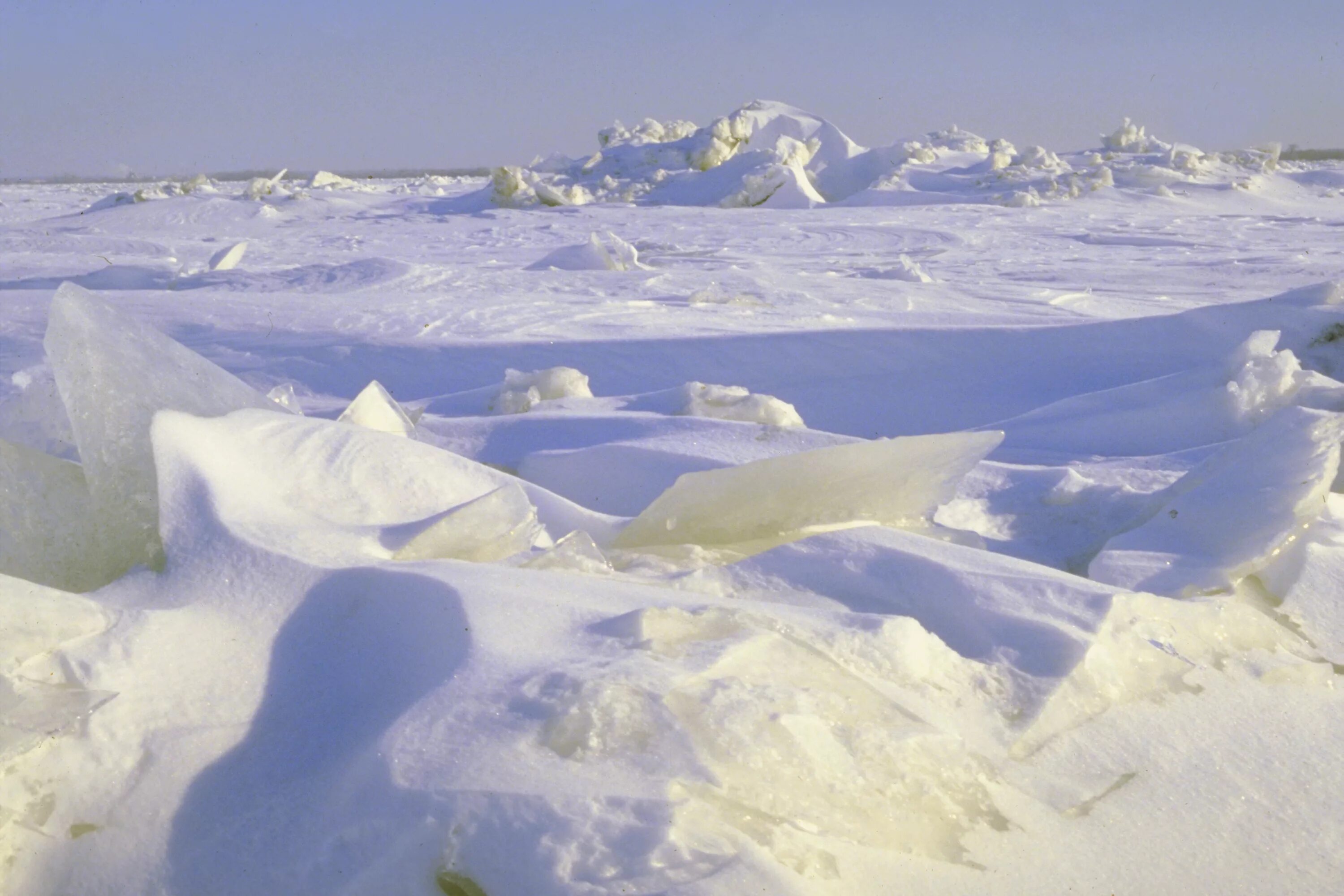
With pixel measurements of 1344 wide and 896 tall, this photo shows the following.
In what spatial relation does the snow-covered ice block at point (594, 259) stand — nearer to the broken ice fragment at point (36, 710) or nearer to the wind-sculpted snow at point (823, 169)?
the broken ice fragment at point (36, 710)

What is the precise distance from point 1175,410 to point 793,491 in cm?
140

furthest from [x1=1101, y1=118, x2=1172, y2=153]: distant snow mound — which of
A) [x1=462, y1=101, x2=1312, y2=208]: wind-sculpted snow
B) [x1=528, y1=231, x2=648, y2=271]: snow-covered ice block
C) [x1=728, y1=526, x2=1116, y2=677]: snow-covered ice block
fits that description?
[x1=728, y1=526, x2=1116, y2=677]: snow-covered ice block

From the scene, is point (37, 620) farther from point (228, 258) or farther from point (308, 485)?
point (228, 258)

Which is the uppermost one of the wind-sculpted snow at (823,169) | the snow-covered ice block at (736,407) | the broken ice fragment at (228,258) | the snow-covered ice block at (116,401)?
the snow-covered ice block at (116,401)

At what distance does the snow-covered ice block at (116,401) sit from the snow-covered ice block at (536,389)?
143cm

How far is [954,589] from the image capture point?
137cm

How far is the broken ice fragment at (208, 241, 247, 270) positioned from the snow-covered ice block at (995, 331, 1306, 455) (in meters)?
4.32

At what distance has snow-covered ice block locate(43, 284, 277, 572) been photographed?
1314 millimetres

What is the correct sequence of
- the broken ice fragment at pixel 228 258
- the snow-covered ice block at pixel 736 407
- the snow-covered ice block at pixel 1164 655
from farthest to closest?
the broken ice fragment at pixel 228 258
the snow-covered ice block at pixel 736 407
the snow-covered ice block at pixel 1164 655

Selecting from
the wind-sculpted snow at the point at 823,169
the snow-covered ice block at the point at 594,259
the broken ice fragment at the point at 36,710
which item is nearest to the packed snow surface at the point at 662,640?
the broken ice fragment at the point at 36,710

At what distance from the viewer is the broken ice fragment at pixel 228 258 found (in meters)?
5.70

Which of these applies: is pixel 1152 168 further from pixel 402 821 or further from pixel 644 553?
pixel 402 821

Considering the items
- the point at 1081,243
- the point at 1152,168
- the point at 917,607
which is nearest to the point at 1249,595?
the point at 917,607

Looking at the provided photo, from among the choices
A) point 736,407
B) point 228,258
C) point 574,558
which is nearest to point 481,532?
point 574,558
